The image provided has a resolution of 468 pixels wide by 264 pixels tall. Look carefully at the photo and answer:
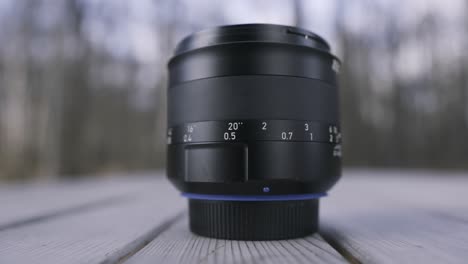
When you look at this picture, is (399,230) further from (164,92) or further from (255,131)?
(164,92)

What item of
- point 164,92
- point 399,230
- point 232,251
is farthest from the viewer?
point 164,92

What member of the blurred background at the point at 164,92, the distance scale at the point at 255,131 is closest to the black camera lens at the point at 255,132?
the distance scale at the point at 255,131

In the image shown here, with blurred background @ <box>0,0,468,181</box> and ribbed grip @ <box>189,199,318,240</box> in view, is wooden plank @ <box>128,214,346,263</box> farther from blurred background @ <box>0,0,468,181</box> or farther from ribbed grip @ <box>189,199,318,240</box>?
blurred background @ <box>0,0,468,181</box>

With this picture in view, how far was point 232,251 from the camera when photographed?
0.40 meters

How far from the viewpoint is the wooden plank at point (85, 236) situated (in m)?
0.37

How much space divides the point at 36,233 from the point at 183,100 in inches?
10.5

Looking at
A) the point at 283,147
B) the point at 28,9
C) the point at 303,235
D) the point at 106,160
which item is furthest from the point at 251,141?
the point at 106,160

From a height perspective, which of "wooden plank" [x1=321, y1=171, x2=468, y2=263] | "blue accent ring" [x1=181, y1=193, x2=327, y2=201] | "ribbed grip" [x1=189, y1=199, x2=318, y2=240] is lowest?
"wooden plank" [x1=321, y1=171, x2=468, y2=263]

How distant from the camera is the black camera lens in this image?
1.48ft

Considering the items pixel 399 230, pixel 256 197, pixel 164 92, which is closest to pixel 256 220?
pixel 256 197

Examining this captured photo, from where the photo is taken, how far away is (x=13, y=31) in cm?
427

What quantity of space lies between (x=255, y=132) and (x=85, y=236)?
0.84 ft

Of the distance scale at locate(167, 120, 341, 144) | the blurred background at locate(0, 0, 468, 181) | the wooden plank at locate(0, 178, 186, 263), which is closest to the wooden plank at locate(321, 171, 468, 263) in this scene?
the distance scale at locate(167, 120, 341, 144)

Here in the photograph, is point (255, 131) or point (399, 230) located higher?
point (255, 131)
